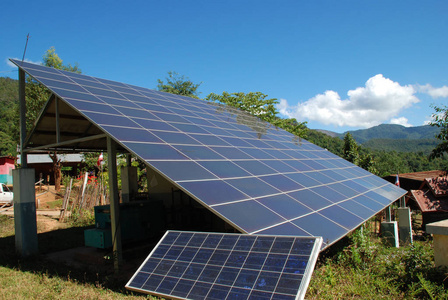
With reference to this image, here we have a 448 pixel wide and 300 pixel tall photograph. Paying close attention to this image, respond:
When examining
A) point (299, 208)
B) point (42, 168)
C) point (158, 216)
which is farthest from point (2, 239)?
point (42, 168)

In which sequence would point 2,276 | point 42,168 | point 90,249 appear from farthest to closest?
point 42,168
point 90,249
point 2,276

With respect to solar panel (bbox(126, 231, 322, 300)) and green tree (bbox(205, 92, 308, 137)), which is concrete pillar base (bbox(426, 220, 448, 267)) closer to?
solar panel (bbox(126, 231, 322, 300))

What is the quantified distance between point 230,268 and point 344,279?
3.18 meters

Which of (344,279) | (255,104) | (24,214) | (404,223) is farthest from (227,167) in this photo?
(255,104)

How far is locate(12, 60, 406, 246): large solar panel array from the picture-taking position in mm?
5871

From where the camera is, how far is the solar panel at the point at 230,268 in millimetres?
3459

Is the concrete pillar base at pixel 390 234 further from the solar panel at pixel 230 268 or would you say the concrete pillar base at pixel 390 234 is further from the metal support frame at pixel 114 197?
the solar panel at pixel 230 268

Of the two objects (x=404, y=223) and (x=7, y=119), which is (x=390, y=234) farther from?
(x=7, y=119)

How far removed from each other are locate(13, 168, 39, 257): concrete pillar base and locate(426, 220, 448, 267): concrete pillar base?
10.8 meters

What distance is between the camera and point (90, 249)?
36.2ft

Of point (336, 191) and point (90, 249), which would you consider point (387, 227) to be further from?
point (90, 249)

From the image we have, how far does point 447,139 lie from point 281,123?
17.7 meters

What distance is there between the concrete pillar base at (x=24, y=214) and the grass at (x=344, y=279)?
4.61 ft

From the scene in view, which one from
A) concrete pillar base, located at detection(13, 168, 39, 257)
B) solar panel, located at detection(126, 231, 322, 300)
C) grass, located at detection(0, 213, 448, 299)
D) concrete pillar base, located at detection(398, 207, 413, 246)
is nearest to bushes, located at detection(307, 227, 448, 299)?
grass, located at detection(0, 213, 448, 299)
